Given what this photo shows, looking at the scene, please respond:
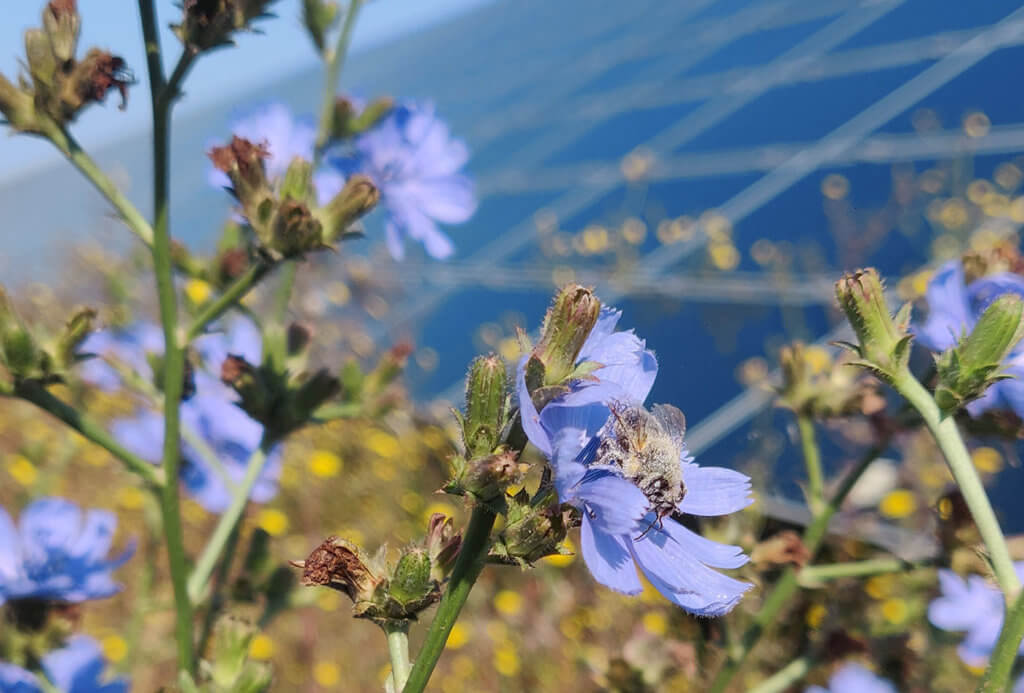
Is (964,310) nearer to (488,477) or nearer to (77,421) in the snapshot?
(488,477)

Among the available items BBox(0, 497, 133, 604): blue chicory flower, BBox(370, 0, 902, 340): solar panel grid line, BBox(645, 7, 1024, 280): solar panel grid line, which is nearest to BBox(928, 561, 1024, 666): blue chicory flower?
BBox(0, 497, 133, 604): blue chicory flower

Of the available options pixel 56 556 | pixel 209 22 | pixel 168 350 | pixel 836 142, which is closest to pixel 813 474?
pixel 168 350

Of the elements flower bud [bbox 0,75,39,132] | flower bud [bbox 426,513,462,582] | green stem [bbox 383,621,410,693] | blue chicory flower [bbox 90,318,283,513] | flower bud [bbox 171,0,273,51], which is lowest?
blue chicory flower [bbox 90,318,283,513]

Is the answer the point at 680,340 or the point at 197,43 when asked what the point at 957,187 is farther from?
the point at 197,43

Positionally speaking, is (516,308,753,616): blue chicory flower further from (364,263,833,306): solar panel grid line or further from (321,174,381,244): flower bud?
(364,263,833,306): solar panel grid line

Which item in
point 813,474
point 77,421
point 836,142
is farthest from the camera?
point 836,142

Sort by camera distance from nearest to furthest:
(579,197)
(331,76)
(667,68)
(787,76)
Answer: (331,76) → (787,76) → (579,197) → (667,68)

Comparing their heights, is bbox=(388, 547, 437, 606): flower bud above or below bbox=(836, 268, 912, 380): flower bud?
below

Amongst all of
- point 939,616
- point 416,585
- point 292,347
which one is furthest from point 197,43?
point 939,616
